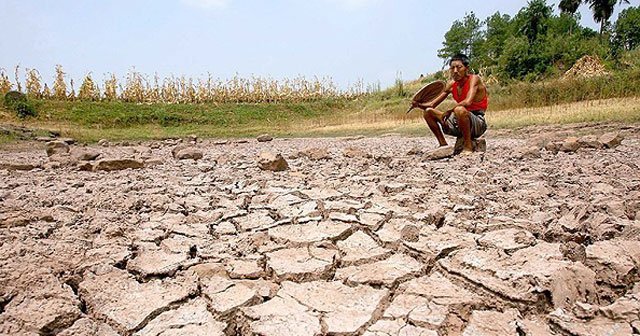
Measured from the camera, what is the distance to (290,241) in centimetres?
214

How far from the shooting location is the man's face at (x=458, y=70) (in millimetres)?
4750

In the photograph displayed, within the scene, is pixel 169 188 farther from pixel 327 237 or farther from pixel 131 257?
pixel 327 237

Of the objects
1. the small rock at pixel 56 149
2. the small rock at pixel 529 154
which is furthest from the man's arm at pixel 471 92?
the small rock at pixel 56 149

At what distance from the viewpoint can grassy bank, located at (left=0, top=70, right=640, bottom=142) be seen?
9852 mm

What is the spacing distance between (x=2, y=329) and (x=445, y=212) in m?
2.07

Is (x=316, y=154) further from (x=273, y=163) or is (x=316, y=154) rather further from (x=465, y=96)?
(x=465, y=96)

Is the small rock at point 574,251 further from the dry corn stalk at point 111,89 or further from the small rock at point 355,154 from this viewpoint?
the dry corn stalk at point 111,89

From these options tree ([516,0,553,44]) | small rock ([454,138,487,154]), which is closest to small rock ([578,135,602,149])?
small rock ([454,138,487,154])

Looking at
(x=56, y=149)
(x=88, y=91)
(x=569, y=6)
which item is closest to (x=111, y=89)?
(x=88, y=91)

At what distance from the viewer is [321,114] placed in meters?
22.9

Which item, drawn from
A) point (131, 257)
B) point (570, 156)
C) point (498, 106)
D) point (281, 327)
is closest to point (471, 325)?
point (281, 327)

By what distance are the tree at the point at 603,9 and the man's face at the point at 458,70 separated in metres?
32.3

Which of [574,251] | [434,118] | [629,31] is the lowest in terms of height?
[574,251]

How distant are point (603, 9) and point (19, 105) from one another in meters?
35.7
